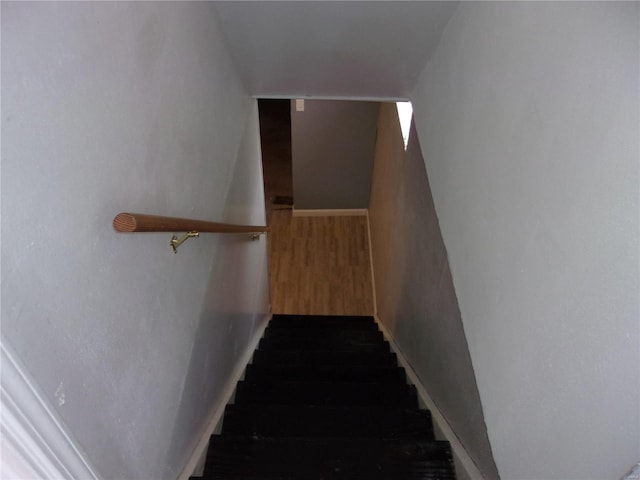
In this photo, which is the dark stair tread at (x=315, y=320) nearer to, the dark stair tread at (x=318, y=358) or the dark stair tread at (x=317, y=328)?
the dark stair tread at (x=317, y=328)

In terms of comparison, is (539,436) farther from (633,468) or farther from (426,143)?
(426,143)

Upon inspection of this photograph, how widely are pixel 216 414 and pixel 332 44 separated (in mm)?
1966

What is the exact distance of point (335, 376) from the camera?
9.67 feet

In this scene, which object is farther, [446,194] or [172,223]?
[446,194]

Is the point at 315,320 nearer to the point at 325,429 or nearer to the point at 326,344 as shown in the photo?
the point at 326,344

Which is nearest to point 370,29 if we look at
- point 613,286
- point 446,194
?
point 446,194

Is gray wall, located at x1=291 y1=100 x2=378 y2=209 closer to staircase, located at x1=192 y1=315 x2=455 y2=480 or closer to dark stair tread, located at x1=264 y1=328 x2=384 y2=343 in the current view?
dark stair tread, located at x1=264 y1=328 x2=384 y2=343

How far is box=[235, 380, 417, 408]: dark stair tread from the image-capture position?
247 cm

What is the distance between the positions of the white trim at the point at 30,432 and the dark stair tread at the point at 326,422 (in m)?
1.35

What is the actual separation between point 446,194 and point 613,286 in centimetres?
114

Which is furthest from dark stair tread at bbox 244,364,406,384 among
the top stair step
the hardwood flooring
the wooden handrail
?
the hardwood flooring

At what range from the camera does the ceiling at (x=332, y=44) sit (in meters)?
1.99

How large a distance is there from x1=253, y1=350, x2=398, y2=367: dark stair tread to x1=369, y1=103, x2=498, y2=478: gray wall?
22cm

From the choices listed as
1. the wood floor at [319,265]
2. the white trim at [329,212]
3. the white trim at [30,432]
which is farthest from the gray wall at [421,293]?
the white trim at [329,212]
